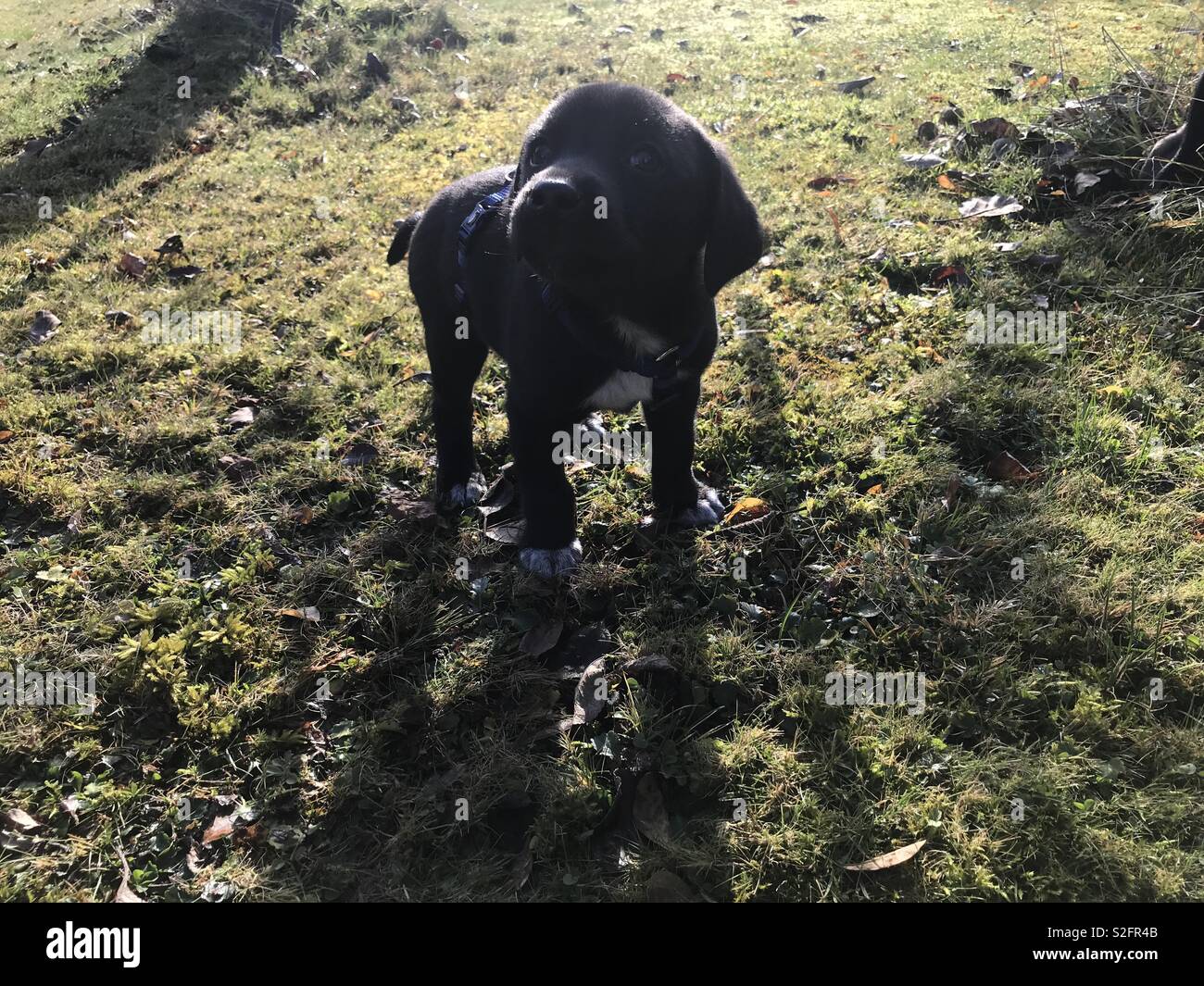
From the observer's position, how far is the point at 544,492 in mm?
3047

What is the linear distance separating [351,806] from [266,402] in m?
2.65

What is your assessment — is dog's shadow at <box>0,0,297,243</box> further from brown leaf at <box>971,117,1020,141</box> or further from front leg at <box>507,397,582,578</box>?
brown leaf at <box>971,117,1020,141</box>

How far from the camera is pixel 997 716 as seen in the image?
98.5 inches

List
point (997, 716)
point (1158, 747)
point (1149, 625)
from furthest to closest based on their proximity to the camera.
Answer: point (1149, 625)
point (997, 716)
point (1158, 747)

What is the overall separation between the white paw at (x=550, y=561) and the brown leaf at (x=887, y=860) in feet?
5.04

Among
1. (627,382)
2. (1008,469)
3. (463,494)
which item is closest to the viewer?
(627,382)

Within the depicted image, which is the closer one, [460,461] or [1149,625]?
[1149,625]

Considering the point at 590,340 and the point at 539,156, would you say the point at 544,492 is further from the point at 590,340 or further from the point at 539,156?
the point at 539,156

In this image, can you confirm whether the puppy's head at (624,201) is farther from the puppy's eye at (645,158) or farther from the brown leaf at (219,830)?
the brown leaf at (219,830)

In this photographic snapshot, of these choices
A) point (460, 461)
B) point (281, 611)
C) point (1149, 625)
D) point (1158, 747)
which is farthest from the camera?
point (460, 461)

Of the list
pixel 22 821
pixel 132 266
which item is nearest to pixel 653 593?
pixel 22 821

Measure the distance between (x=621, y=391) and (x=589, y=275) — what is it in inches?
20.6
